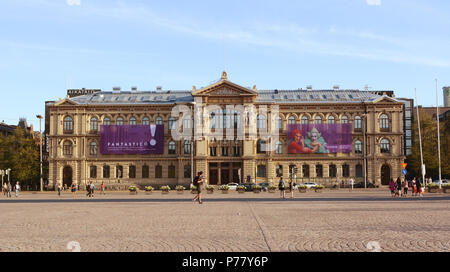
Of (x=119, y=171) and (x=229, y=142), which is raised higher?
(x=229, y=142)

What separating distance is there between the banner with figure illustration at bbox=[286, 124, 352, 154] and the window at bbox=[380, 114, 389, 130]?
5.83 m

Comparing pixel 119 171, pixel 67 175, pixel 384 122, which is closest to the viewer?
pixel 384 122

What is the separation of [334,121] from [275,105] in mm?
10508

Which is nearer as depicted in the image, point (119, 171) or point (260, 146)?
point (260, 146)

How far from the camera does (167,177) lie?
8281 centimetres

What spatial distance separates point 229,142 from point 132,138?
54.6 ft

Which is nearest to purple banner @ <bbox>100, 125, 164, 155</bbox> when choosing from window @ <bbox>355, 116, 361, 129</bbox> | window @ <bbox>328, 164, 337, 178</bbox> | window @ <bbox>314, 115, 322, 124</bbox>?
window @ <bbox>314, 115, 322, 124</bbox>

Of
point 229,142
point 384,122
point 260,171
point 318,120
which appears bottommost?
point 260,171

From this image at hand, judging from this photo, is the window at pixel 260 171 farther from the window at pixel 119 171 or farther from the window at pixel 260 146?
the window at pixel 119 171

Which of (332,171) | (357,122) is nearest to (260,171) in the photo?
(332,171)

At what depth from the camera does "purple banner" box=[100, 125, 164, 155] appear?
8169 cm

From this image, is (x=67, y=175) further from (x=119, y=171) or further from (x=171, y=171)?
(x=171, y=171)

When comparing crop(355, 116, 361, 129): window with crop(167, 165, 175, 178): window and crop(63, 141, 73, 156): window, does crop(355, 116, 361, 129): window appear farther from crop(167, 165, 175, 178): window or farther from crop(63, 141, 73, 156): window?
crop(63, 141, 73, 156): window

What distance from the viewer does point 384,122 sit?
8181 cm
